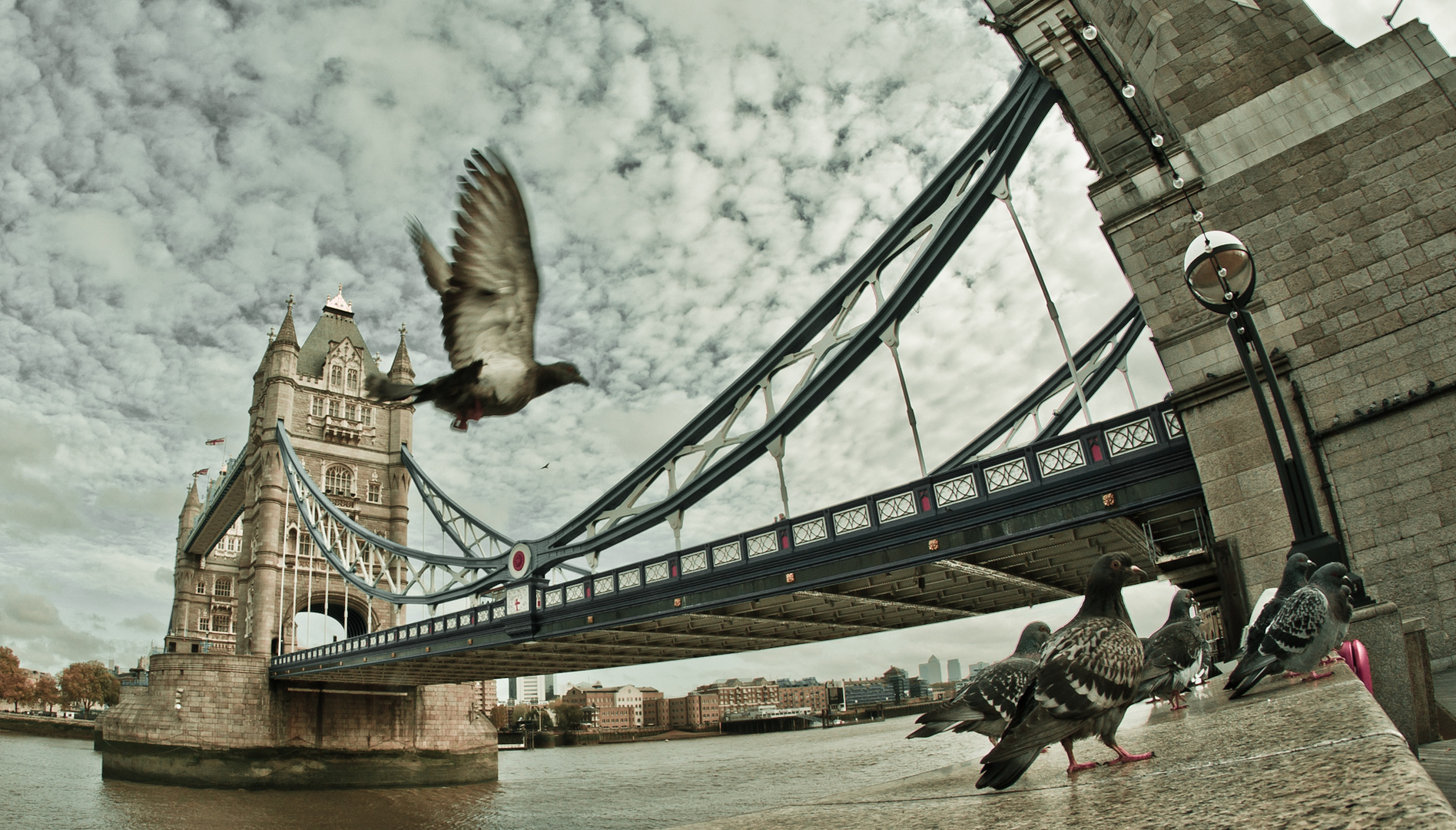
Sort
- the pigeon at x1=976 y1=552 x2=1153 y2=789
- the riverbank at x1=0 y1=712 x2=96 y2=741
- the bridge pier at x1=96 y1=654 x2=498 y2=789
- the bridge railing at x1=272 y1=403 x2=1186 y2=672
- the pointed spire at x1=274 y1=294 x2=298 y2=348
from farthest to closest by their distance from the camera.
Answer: the riverbank at x1=0 y1=712 x2=96 y2=741
the pointed spire at x1=274 y1=294 x2=298 y2=348
the bridge pier at x1=96 y1=654 x2=498 y2=789
the bridge railing at x1=272 y1=403 x2=1186 y2=672
the pigeon at x1=976 y1=552 x2=1153 y2=789

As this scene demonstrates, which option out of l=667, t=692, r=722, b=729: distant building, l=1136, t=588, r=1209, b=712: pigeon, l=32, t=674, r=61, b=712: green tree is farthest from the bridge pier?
l=667, t=692, r=722, b=729: distant building

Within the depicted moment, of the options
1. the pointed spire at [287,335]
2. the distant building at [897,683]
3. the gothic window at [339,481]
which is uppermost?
the pointed spire at [287,335]

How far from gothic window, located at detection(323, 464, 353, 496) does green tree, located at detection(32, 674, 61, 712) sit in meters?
60.7

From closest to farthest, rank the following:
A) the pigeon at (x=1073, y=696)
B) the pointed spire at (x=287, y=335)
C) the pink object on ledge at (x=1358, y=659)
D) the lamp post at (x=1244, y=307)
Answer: the pigeon at (x=1073, y=696)
the pink object on ledge at (x=1358, y=659)
the lamp post at (x=1244, y=307)
the pointed spire at (x=287, y=335)

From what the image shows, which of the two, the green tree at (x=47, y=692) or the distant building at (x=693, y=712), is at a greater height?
the green tree at (x=47, y=692)

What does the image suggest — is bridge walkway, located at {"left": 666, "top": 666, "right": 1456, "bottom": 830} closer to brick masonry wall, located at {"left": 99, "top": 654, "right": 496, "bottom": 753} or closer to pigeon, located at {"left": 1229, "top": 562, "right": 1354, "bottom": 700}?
pigeon, located at {"left": 1229, "top": 562, "right": 1354, "bottom": 700}

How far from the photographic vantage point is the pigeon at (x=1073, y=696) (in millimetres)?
2197

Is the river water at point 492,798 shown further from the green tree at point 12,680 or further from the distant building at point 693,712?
the distant building at point 693,712

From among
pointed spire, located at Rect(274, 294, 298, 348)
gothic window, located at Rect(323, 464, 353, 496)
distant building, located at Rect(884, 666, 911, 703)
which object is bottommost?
distant building, located at Rect(884, 666, 911, 703)

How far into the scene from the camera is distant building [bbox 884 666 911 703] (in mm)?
135125

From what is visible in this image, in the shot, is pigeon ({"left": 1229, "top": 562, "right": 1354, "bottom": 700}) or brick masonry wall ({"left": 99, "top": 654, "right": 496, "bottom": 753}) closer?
pigeon ({"left": 1229, "top": 562, "right": 1354, "bottom": 700})

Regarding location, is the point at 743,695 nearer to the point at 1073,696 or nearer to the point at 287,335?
the point at 287,335

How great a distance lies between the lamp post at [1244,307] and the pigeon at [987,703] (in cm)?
261

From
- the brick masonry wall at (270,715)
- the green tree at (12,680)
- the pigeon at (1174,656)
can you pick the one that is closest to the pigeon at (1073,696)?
the pigeon at (1174,656)
